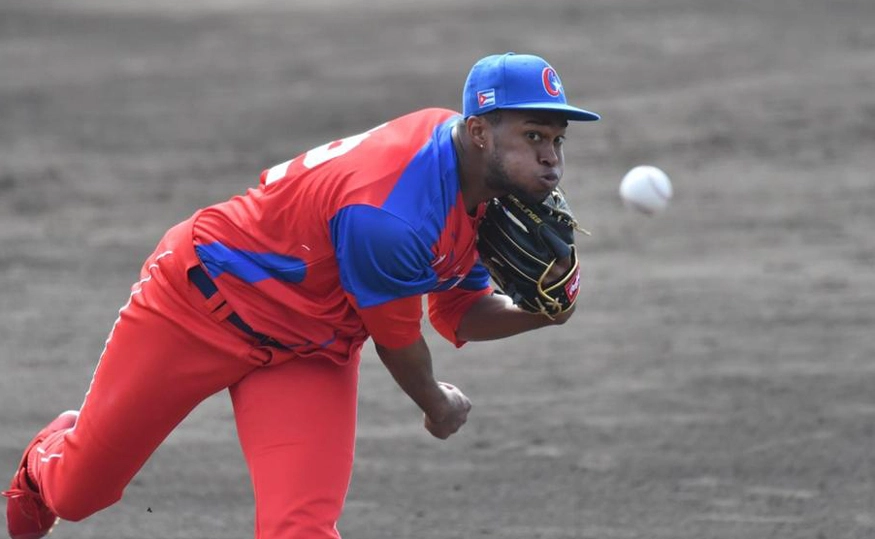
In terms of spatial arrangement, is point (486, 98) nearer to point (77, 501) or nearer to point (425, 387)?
point (425, 387)

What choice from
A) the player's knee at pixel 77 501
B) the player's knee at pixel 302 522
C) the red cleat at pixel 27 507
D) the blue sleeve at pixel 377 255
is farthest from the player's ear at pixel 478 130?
the red cleat at pixel 27 507

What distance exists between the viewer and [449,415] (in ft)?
15.3

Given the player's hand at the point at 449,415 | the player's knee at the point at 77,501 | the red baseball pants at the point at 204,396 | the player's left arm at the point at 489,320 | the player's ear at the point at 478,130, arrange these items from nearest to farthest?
the player's ear at the point at 478,130
the red baseball pants at the point at 204,396
the player's hand at the point at 449,415
the player's knee at the point at 77,501
the player's left arm at the point at 489,320

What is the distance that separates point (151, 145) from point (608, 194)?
181 inches

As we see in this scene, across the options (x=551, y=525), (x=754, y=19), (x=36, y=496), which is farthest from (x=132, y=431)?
(x=754, y=19)

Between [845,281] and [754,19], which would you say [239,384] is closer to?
[845,281]

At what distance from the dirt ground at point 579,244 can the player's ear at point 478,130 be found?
213cm

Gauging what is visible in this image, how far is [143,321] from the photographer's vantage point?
4578 mm

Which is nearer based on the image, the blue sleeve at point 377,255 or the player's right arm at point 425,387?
the blue sleeve at point 377,255

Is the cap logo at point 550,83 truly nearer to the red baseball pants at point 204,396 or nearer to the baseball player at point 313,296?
the baseball player at point 313,296

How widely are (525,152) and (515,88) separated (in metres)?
0.18

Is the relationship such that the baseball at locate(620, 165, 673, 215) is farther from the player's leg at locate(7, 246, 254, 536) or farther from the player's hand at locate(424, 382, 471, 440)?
the player's leg at locate(7, 246, 254, 536)

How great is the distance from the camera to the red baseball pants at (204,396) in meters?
4.37

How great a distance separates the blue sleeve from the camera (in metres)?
4.13
